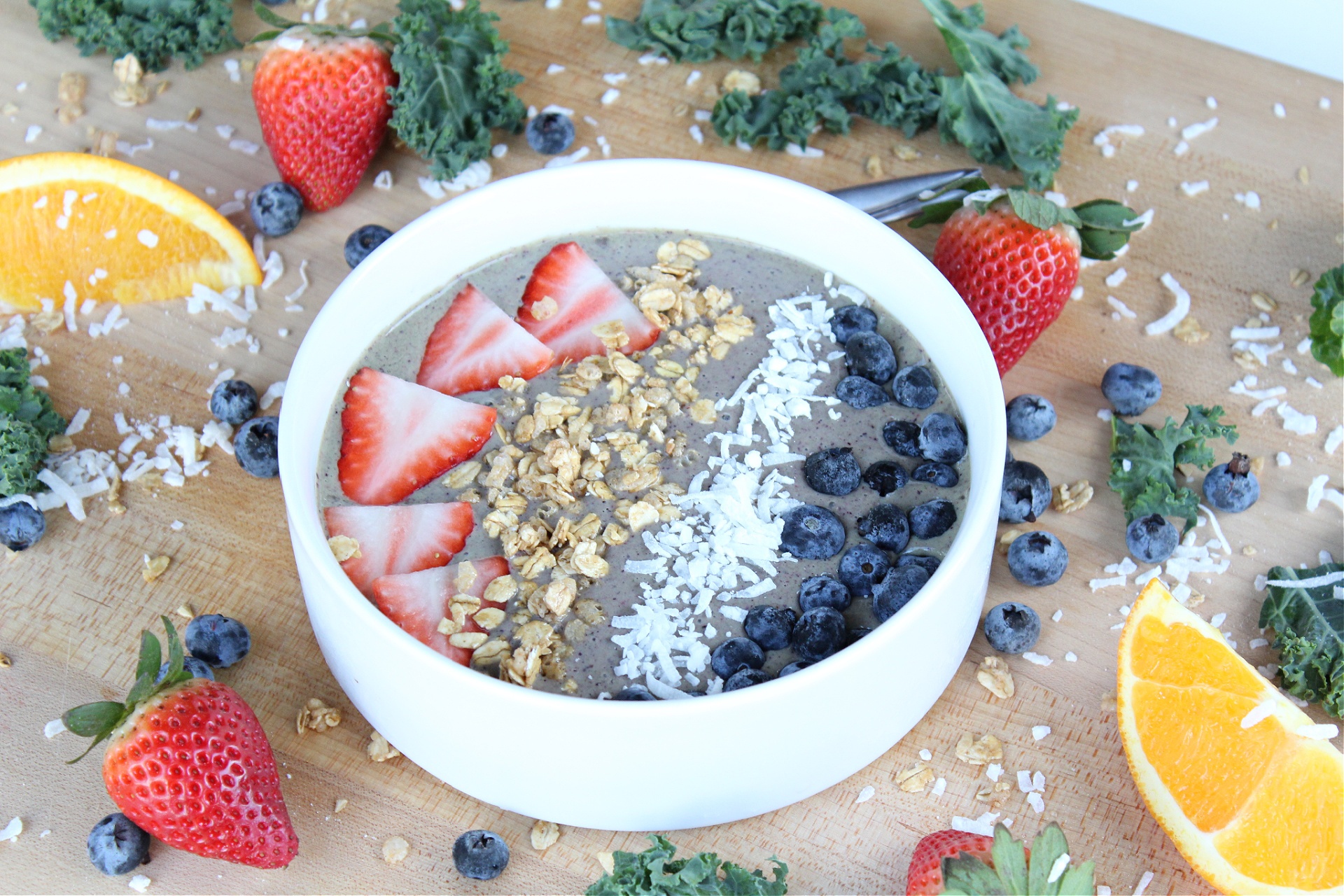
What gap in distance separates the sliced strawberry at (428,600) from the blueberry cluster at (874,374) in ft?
1.77

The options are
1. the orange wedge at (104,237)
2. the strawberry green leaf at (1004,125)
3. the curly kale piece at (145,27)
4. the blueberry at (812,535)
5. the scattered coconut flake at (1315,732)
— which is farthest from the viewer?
the curly kale piece at (145,27)

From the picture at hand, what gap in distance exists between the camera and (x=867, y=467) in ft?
5.83

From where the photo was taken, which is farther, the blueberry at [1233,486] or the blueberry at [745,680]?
the blueberry at [1233,486]

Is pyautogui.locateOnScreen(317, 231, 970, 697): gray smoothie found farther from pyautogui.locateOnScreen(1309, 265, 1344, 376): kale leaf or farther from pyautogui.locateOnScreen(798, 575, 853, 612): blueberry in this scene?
pyautogui.locateOnScreen(1309, 265, 1344, 376): kale leaf

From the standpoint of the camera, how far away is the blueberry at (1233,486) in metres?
1.87

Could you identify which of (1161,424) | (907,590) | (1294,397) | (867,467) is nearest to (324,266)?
(867,467)

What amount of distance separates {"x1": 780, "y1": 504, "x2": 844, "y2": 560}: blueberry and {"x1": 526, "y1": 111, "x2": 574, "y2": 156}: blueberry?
0.87 m

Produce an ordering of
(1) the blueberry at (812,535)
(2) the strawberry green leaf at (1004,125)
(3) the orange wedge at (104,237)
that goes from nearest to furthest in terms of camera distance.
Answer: (1) the blueberry at (812,535) < (3) the orange wedge at (104,237) < (2) the strawberry green leaf at (1004,125)

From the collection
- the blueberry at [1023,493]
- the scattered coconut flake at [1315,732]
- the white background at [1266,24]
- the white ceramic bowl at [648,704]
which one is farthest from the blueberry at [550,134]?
the scattered coconut flake at [1315,732]

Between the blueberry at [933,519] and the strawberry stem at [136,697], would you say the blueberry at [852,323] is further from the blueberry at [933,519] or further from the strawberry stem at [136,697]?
the strawberry stem at [136,697]

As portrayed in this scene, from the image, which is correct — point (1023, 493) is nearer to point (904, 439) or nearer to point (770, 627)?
point (904, 439)

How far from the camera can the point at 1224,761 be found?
160 centimetres

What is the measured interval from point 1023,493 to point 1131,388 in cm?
27

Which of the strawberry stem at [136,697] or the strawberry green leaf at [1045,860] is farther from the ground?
the strawberry stem at [136,697]
